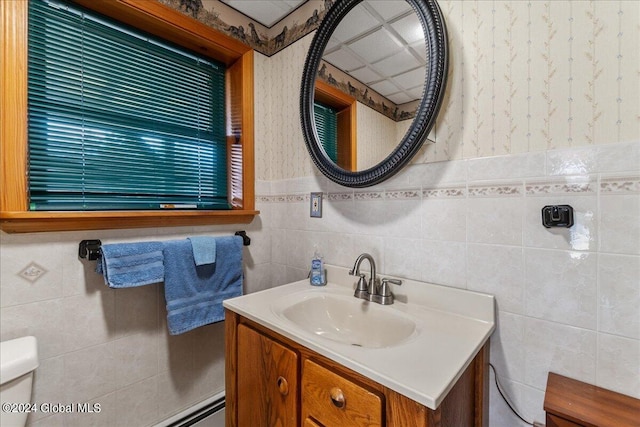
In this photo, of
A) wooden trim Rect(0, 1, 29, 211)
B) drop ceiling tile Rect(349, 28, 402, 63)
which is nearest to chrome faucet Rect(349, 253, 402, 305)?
drop ceiling tile Rect(349, 28, 402, 63)

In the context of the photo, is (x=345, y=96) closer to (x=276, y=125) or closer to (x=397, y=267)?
(x=276, y=125)

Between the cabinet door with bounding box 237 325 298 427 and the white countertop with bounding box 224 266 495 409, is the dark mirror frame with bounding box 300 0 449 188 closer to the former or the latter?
the white countertop with bounding box 224 266 495 409

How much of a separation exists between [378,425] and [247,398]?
1.93 feet

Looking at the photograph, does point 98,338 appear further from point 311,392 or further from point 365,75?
point 365,75

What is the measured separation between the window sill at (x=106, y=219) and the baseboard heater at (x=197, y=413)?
3.09 feet

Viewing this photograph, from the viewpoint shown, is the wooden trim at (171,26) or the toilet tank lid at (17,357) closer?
the toilet tank lid at (17,357)

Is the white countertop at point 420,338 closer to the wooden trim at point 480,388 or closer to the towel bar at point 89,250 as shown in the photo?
the wooden trim at point 480,388

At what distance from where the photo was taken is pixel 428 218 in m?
1.03

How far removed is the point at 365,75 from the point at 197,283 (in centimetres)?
122

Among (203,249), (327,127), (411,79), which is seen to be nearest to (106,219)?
(203,249)

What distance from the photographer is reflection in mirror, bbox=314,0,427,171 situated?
1.03 m

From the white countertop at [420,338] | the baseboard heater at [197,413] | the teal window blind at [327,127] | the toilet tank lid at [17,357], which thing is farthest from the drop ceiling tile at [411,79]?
the baseboard heater at [197,413]

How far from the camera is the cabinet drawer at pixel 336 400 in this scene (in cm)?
64

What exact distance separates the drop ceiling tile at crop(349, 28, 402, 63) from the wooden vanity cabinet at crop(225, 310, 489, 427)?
1.12 metres
